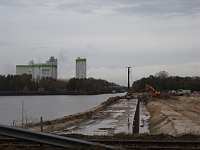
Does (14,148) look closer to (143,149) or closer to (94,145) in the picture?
(94,145)

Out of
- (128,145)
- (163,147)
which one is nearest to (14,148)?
(128,145)

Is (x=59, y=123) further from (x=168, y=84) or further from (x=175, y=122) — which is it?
(x=168, y=84)

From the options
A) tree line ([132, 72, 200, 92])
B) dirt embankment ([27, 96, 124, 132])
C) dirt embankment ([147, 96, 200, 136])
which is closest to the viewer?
dirt embankment ([147, 96, 200, 136])

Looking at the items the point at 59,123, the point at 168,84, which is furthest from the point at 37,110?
the point at 168,84

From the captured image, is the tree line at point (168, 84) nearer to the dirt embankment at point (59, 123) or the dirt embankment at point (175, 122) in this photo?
the dirt embankment at point (175, 122)

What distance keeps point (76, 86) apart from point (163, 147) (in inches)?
7320

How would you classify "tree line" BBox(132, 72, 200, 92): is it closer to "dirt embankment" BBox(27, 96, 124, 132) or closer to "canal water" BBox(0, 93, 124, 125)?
"canal water" BBox(0, 93, 124, 125)

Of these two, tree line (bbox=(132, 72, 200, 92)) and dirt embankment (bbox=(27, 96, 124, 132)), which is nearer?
dirt embankment (bbox=(27, 96, 124, 132))

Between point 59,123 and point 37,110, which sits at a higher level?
point 59,123

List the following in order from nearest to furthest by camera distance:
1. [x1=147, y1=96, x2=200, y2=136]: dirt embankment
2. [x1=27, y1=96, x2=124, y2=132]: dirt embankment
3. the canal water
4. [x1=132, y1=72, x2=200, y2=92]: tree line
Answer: [x1=147, y1=96, x2=200, y2=136]: dirt embankment
[x1=27, y1=96, x2=124, y2=132]: dirt embankment
the canal water
[x1=132, y1=72, x2=200, y2=92]: tree line

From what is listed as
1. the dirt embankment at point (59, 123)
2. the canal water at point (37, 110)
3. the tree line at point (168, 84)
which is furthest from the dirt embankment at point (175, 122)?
the tree line at point (168, 84)

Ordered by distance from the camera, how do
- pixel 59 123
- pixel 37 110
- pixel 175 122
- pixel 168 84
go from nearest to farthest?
pixel 175 122
pixel 59 123
pixel 37 110
pixel 168 84

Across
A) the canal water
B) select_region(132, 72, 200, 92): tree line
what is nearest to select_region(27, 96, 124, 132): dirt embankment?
the canal water

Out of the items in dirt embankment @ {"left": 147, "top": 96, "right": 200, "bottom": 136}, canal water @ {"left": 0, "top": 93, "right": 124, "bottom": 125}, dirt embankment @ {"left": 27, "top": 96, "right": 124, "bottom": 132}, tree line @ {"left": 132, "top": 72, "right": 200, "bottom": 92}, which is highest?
tree line @ {"left": 132, "top": 72, "right": 200, "bottom": 92}
